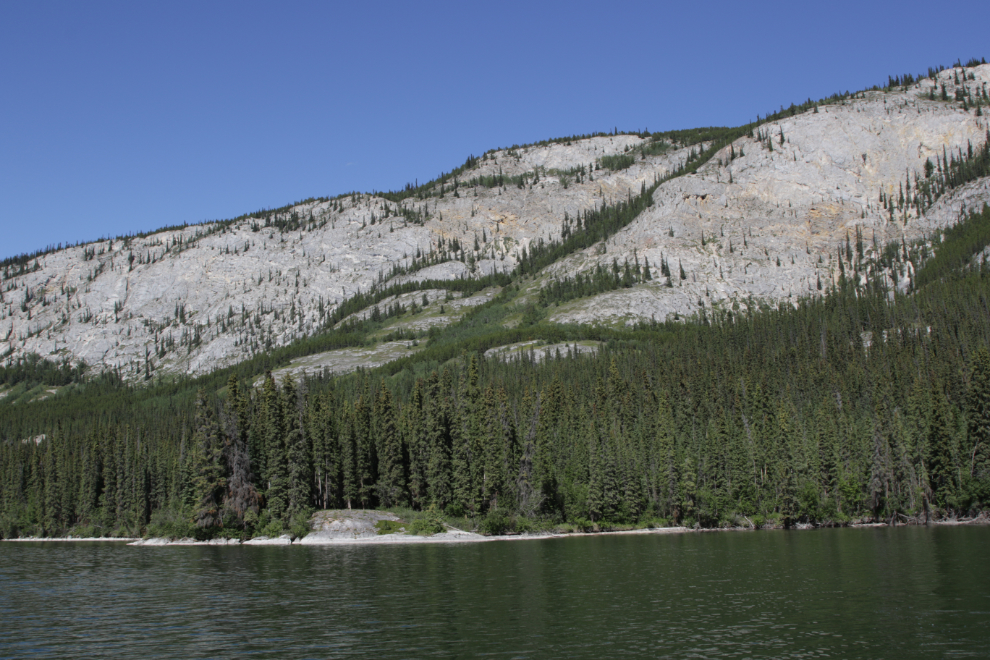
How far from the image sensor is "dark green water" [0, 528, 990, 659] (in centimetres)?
3472

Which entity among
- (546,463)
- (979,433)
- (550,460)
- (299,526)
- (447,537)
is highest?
(979,433)

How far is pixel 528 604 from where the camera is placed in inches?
1775

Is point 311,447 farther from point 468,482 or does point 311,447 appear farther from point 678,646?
point 678,646

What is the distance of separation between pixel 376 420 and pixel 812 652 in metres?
92.7

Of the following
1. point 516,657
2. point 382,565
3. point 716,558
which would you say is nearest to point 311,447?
point 382,565

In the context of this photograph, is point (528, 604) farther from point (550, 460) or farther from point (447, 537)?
point (550, 460)

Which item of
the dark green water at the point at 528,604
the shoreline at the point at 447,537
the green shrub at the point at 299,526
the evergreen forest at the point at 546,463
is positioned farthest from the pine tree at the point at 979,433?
the green shrub at the point at 299,526

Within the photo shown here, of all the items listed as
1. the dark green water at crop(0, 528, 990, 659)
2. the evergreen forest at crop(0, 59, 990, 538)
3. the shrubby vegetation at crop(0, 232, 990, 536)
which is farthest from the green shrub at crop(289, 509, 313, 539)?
the dark green water at crop(0, 528, 990, 659)

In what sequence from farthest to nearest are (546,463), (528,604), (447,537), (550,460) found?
(550,460) → (546,463) → (447,537) → (528,604)

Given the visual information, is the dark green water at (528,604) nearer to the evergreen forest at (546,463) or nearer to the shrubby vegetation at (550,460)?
the shrubby vegetation at (550,460)

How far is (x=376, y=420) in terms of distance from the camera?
391 ft

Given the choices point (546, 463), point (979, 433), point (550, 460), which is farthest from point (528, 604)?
point (979, 433)

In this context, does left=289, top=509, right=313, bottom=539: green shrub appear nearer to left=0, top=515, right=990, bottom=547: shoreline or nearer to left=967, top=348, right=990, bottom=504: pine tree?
left=0, top=515, right=990, bottom=547: shoreline

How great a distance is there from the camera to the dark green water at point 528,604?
34.7 meters
